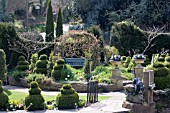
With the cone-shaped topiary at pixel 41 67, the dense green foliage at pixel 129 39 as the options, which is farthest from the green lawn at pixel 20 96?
the dense green foliage at pixel 129 39

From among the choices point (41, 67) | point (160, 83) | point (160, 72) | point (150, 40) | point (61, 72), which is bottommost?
point (160, 83)

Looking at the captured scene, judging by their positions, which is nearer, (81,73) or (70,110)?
(70,110)

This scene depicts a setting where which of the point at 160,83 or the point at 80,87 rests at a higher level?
A: the point at 160,83

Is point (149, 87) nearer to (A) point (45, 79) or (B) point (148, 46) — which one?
(A) point (45, 79)

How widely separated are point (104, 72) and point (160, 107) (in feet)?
23.8

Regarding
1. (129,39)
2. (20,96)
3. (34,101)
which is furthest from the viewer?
(129,39)

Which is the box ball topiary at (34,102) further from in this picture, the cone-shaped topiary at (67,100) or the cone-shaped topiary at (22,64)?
the cone-shaped topiary at (22,64)

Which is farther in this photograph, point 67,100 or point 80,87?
point 80,87

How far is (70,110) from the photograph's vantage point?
19766 millimetres

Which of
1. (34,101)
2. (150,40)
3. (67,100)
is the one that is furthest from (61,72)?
(150,40)

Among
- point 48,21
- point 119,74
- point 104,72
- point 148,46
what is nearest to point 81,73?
point 104,72

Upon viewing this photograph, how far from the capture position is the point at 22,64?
1147 inches

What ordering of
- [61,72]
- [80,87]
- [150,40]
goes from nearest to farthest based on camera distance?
[80,87] < [61,72] < [150,40]

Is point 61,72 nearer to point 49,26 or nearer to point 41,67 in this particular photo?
point 41,67
